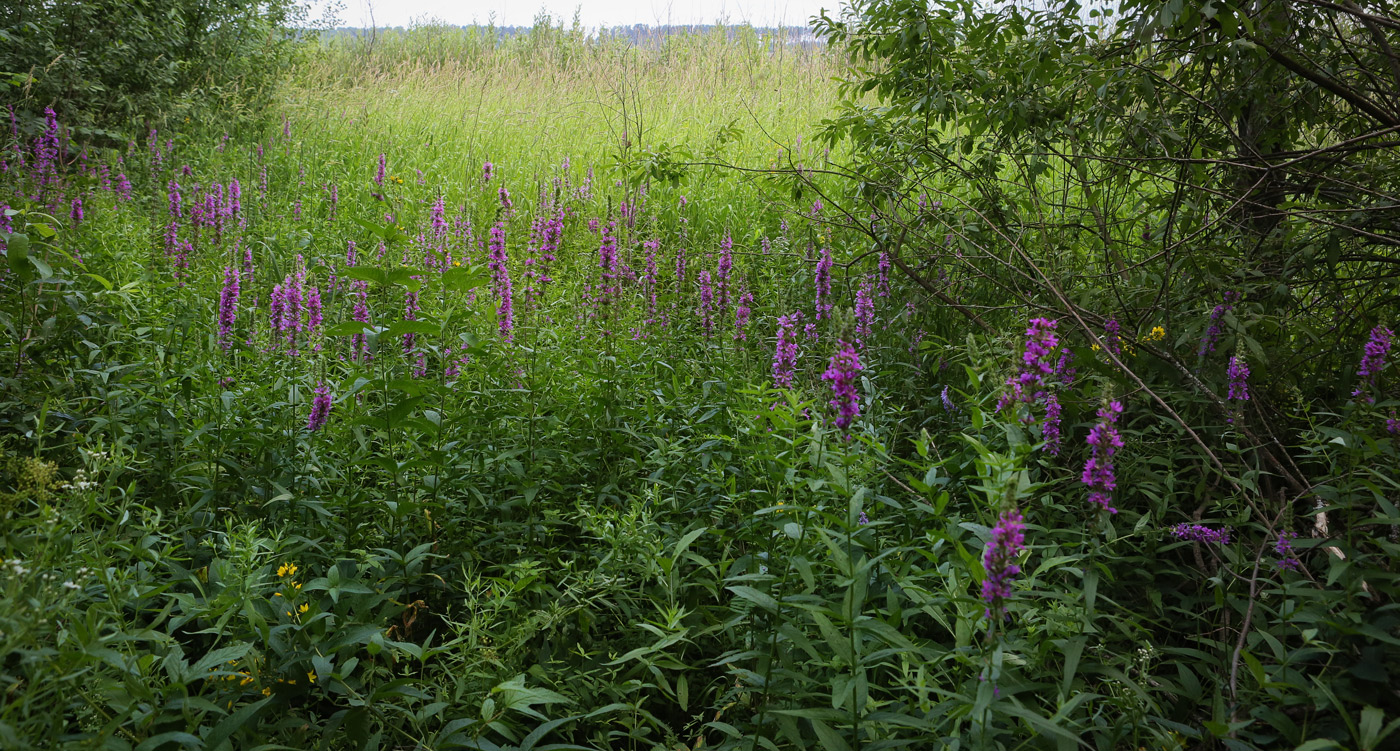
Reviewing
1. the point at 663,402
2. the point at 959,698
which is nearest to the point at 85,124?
the point at 663,402

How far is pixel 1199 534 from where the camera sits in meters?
2.28

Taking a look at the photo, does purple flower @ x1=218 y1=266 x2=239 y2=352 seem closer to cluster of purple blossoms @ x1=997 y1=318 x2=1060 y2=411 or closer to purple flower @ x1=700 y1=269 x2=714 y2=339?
purple flower @ x1=700 y1=269 x2=714 y2=339

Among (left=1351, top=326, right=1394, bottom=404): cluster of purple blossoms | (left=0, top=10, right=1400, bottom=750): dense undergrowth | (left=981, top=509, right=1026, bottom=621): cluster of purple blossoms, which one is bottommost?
(left=0, top=10, right=1400, bottom=750): dense undergrowth

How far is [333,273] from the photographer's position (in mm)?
3939

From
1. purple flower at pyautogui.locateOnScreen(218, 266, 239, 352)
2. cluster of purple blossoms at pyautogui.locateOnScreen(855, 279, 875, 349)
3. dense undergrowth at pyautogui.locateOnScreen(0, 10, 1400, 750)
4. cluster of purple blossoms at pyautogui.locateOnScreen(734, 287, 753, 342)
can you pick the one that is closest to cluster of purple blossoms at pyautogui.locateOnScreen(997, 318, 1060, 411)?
dense undergrowth at pyautogui.locateOnScreen(0, 10, 1400, 750)

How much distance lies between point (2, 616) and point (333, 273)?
2.89m

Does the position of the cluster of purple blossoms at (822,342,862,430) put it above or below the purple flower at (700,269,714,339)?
above

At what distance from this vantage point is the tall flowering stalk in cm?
322

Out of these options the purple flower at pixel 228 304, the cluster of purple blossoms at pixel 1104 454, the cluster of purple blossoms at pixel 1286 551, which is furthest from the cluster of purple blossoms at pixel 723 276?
the cluster of purple blossoms at pixel 1286 551

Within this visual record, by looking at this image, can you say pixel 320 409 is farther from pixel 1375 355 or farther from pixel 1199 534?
pixel 1375 355

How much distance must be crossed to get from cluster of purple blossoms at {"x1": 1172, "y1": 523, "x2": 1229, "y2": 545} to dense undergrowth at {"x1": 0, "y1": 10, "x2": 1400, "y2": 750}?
20mm

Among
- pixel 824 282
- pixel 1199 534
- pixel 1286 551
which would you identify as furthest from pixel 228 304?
pixel 1286 551

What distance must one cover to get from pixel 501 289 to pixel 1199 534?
265 centimetres

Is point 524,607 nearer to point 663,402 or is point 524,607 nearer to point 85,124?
point 663,402
